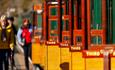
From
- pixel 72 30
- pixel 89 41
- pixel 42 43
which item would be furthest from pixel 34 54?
pixel 89 41

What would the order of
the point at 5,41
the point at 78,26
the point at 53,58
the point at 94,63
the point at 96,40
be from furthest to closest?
the point at 53,58 < the point at 5,41 < the point at 78,26 < the point at 96,40 < the point at 94,63

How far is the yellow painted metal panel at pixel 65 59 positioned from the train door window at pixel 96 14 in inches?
83.0

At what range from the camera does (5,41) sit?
2162 centimetres

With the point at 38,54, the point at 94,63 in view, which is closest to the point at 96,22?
the point at 94,63

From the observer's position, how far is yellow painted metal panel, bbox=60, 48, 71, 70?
18.8 m

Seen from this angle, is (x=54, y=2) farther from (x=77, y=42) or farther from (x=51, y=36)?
(x=77, y=42)

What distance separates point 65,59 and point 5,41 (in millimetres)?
2702

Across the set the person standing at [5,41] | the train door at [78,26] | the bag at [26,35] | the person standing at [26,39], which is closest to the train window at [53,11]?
the person standing at [26,39]

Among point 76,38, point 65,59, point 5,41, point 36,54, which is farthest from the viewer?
point 36,54

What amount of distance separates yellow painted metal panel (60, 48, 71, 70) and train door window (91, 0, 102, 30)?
2.11 metres

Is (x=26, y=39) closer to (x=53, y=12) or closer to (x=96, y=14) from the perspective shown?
(x=53, y=12)

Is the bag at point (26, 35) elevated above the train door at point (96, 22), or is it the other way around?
the train door at point (96, 22)

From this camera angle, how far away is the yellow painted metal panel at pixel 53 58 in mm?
21169

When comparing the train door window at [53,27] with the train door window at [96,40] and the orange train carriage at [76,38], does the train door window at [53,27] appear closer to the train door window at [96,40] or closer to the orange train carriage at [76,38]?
the orange train carriage at [76,38]
